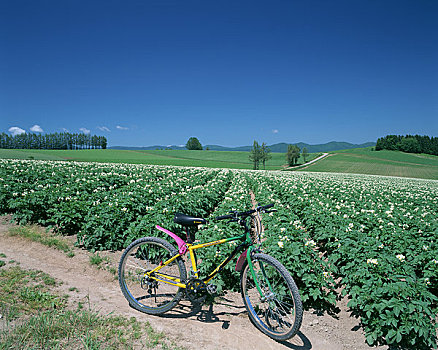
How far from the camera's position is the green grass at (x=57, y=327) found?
8.52 ft

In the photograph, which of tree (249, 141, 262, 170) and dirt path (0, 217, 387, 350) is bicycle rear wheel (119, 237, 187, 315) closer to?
dirt path (0, 217, 387, 350)

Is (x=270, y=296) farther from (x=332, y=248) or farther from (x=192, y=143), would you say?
(x=192, y=143)

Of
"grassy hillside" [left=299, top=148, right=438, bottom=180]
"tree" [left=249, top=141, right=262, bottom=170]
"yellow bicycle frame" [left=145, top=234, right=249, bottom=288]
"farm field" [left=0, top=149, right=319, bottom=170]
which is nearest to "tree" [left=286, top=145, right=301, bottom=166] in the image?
"farm field" [left=0, top=149, right=319, bottom=170]

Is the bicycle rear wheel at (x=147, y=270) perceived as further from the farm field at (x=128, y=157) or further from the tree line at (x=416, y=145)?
the tree line at (x=416, y=145)

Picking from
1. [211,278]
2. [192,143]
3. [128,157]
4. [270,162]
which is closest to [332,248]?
[211,278]

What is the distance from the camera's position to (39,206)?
744cm

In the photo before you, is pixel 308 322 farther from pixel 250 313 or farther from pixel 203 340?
pixel 203 340

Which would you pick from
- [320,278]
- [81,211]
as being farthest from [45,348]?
[81,211]

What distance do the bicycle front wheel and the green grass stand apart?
1.30 metres

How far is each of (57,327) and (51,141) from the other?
143821 millimetres

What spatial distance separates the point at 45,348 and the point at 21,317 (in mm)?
835

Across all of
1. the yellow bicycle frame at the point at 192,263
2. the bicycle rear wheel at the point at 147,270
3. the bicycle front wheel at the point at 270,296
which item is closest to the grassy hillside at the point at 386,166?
the bicycle front wheel at the point at 270,296

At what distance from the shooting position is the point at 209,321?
3.56 meters

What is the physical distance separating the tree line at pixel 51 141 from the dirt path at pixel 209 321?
138 metres
